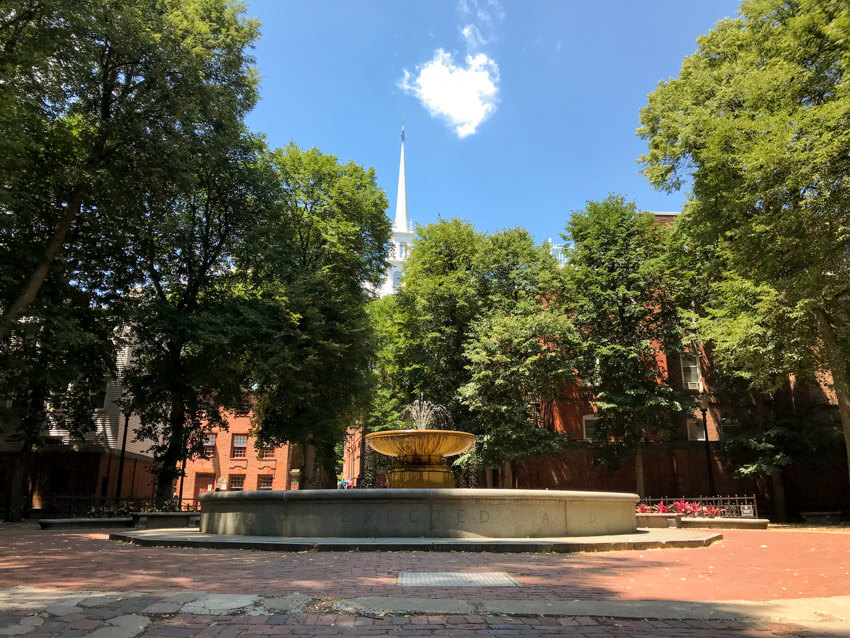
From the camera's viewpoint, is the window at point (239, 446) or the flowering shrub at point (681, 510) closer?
the flowering shrub at point (681, 510)

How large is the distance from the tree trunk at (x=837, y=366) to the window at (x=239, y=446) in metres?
38.4

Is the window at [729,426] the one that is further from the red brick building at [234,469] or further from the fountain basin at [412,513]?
the red brick building at [234,469]

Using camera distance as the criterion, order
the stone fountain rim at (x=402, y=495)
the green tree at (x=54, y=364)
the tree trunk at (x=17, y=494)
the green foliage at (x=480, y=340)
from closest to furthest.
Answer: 1. the stone fountain rim at (x=402, y=495)
2. the green tree at (x=54, y=364)
3. the tree trunk at (x=17, y=494)
4. the green foliage at (x=480, y=340)

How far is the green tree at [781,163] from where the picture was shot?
55.0 ft

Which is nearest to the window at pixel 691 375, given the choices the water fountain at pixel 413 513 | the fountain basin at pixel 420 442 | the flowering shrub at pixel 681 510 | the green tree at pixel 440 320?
the green tree at pixel 440 320

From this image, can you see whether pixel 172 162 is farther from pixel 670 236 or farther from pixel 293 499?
pixel 670 236

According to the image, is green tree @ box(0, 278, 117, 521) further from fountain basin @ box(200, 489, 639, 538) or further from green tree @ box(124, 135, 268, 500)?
fountain basin @ box(200, 489, 639, 538)

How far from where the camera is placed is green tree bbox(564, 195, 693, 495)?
2762 cm

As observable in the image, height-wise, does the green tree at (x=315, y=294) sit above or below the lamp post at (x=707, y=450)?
above

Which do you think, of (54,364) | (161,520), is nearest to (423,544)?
(161,520)

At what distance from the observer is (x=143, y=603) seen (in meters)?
5.37

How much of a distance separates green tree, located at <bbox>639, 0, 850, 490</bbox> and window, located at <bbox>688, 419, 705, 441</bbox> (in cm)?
1315

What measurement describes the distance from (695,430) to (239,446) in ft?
107

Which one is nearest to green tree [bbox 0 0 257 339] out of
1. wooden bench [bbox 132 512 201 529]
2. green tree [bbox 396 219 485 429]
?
wooden bench [bbox 132 512 201 529]
